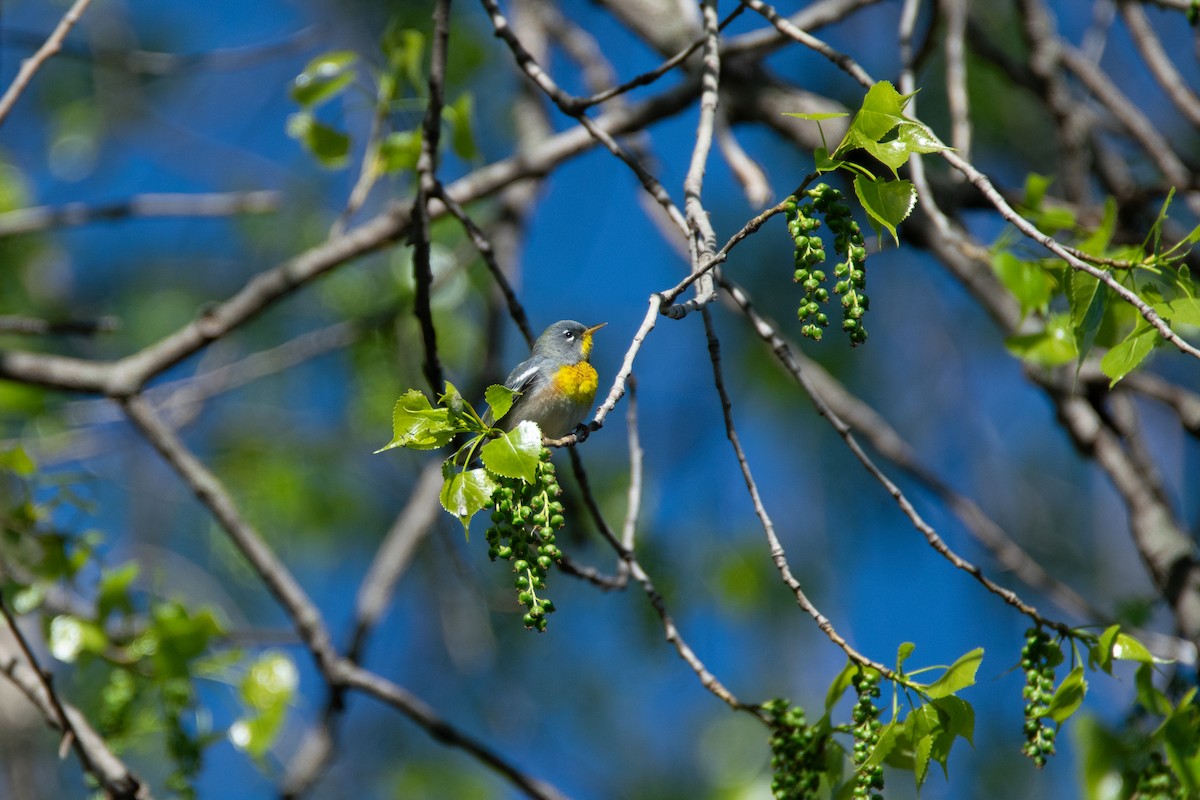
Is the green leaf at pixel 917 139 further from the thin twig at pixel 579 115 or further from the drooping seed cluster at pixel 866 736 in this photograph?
the drooping seed cluster at pixel 866 736

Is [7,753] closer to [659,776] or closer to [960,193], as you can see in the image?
[960,193]

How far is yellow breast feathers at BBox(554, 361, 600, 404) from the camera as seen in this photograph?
10.7ft

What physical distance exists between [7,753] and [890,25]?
7.39 m

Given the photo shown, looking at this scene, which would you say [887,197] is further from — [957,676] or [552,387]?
[552,387]

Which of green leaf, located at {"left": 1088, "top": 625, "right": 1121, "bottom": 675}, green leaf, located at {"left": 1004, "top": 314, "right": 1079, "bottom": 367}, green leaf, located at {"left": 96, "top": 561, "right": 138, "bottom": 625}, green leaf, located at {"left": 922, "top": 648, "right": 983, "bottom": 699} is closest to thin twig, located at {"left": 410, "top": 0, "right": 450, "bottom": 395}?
green leaf, located at {"left": 96, "top": 561, "right": 138, "bottom": 625}

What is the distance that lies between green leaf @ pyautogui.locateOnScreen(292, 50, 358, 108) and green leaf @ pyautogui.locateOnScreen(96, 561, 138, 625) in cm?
147

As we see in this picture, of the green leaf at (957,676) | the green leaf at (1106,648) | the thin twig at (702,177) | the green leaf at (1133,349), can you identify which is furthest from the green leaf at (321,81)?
the green leaf at (1106,648)

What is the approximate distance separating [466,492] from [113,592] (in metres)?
1.75

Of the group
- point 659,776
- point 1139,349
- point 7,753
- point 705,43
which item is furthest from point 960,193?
point 659,776

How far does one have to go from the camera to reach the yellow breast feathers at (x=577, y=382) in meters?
3.28

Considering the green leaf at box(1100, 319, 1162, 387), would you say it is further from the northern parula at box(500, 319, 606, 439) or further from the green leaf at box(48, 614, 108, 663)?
the green leaf at box(48, 614, 108, 663)

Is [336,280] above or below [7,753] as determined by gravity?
above

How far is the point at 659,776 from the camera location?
1010 cm

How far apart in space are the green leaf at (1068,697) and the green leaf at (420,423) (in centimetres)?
118
